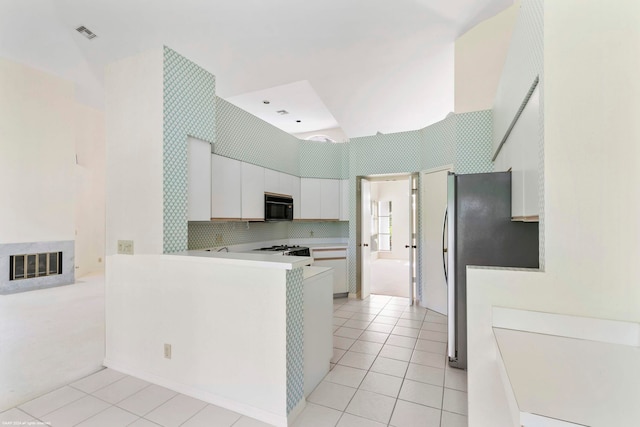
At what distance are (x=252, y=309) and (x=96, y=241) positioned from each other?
25.1 ft

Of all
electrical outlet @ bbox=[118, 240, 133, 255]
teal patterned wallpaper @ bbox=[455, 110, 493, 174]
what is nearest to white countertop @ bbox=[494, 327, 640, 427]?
electrical outlet @ bbox=[118, 240, 133, 255]

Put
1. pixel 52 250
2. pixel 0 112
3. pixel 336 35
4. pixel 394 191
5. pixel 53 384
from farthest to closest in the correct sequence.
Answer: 1. pixel 394 191
2. pixel 52 250
3. pixel 0 112
4. pixel 336 35
5. pixel 53 384

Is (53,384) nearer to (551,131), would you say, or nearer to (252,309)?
(252,309)

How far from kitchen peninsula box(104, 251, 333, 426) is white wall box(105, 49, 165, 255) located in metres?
0.26

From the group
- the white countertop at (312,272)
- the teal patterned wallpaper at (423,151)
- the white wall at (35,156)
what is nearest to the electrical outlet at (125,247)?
the white countertop at (312,272)

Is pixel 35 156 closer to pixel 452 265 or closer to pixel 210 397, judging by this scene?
pixel 210 397

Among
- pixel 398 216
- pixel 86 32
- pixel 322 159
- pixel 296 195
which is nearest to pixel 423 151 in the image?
pixel 322 159

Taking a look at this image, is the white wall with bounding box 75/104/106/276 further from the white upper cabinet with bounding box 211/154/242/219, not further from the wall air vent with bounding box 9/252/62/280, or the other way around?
the white upper cabinet with bounding box 211/154/242/219

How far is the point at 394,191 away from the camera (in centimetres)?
1072

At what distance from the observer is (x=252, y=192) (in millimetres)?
3965

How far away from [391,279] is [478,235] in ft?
15.3

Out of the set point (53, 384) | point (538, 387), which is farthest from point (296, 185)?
point (538, 387)

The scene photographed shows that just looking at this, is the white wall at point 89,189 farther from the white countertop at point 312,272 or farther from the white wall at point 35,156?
the white countertop at point 312,272

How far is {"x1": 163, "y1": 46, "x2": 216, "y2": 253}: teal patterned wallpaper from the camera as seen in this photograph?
2.50 m
